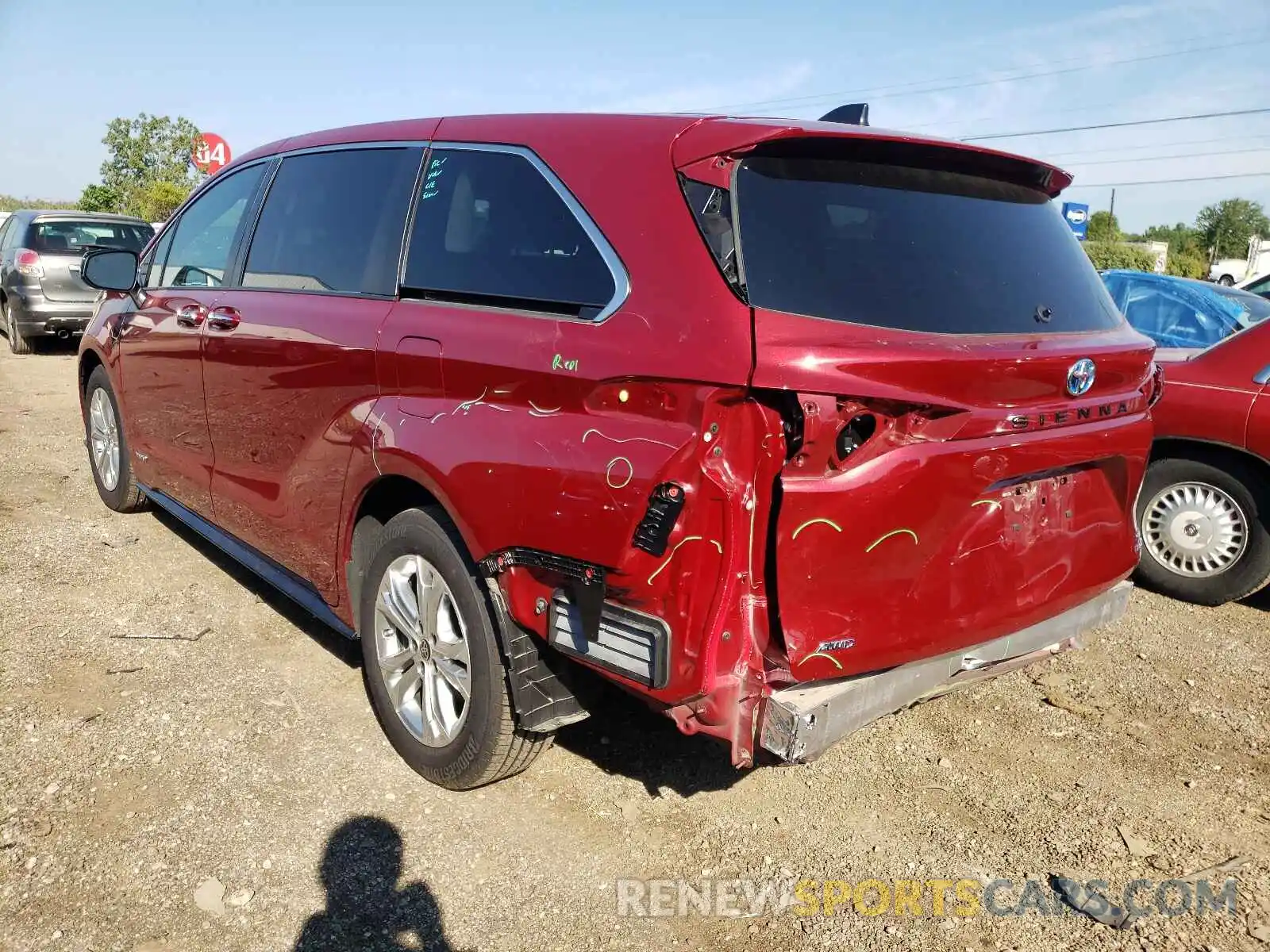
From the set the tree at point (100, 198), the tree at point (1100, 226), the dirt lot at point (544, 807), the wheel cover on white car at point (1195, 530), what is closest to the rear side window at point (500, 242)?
the dirt lot at point (544, 807)

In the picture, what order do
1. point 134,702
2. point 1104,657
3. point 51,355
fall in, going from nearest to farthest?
point 134,702 < point 1104,657 < point 51,355

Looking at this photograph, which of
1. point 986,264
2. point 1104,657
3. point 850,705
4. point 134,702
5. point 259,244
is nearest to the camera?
point 850,705

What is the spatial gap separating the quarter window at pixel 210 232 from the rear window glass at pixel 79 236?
7974mm

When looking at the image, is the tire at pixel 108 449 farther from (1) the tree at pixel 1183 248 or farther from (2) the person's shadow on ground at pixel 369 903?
(1) the tree at pixel 1183 248

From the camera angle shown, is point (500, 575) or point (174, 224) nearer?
point (500, 575)

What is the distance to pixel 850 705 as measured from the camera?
92.9 inches

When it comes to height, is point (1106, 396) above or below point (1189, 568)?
above

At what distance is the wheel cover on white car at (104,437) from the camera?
555cm

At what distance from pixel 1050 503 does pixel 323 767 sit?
2.40 metres

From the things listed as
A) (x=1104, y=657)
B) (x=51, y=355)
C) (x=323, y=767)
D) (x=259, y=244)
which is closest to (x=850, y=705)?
(x=323, y=767)

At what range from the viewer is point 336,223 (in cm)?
357

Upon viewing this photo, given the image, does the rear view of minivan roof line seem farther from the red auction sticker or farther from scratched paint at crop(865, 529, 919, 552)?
the red auction sticker

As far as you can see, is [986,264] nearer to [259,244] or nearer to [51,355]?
[259,244]

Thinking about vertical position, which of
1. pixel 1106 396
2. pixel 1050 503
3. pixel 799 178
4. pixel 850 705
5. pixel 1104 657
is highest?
pixel 799 178
